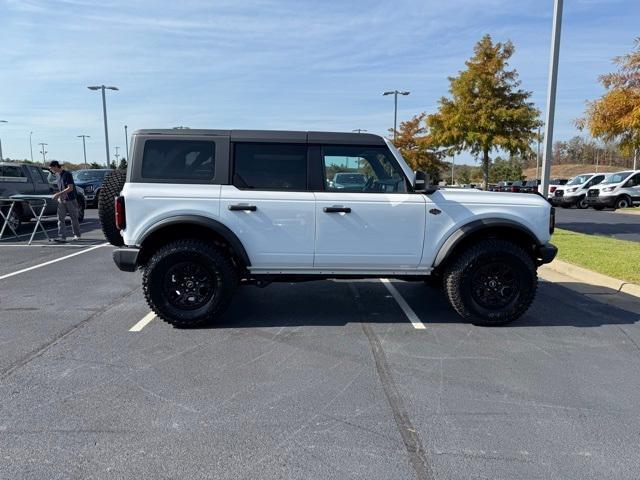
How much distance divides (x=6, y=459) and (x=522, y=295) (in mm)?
4599

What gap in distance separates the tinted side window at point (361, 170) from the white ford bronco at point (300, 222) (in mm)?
11

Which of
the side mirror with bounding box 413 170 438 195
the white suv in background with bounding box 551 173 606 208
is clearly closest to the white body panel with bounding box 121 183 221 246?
the side mirror with bounding box 413 170 438 195

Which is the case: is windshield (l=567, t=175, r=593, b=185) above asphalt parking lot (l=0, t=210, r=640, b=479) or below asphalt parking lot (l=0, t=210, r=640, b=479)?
above

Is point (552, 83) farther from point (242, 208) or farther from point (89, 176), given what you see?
point (89, 176)

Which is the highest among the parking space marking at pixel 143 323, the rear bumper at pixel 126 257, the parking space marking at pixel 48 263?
the rear bumper at pixel 126 257

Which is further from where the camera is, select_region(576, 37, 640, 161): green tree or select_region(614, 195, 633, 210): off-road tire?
select_region(614, 195, 633, 210): off-road tire

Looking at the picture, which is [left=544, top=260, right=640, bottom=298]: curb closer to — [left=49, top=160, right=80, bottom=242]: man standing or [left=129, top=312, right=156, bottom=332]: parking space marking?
[left=129, top=312, right=156, bottom=332]: parking space marking

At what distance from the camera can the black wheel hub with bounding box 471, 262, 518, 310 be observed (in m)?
5.09

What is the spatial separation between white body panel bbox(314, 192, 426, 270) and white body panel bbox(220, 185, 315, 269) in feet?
0.43

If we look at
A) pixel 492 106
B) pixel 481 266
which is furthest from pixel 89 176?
pixel 481 266

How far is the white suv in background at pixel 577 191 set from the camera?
24.0m

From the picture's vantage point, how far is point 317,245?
495cm

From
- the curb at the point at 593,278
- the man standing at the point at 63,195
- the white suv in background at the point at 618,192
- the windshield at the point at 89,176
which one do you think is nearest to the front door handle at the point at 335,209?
the curb at the point at 593,278

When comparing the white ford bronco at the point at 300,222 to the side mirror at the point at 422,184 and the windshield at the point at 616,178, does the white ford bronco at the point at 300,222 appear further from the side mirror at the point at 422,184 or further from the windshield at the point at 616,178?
the windshield at the point at 616,178
